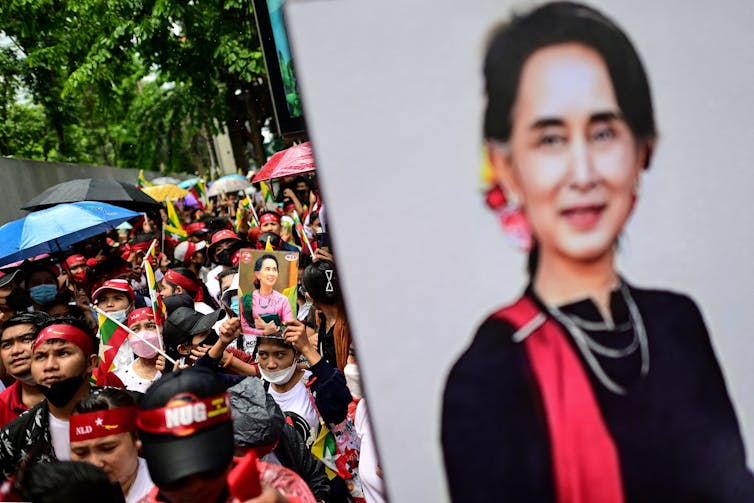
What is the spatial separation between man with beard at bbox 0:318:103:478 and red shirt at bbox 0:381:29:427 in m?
0.59

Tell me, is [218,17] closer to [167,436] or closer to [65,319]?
[65,319]

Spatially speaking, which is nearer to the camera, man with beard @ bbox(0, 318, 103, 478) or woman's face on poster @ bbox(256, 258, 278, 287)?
man with beard @ bbox(0, 318, 103, 478)

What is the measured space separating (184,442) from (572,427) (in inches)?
38.7

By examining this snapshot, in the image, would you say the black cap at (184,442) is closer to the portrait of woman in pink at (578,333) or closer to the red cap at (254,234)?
the portrait of woman in pink at (578,333)

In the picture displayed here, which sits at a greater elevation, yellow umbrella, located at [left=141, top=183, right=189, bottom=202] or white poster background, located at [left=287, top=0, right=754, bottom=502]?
yellow umbrella, located at [left=141, top=183, right=189, bottom=202]

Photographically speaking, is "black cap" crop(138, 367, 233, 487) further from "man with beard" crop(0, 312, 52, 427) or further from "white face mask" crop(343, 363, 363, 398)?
"man with beard" crop(0, 312, 52, 427)

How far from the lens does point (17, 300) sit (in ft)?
18.7

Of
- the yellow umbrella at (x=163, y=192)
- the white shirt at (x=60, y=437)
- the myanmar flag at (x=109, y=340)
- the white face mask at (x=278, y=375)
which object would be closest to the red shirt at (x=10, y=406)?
the myanmar flag at (x=109, y=340)

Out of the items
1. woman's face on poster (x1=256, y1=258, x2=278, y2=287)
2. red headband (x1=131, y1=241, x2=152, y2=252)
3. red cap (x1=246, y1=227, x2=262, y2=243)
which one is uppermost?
red headband (x1=131, y1=241, x2=152, y2=252)

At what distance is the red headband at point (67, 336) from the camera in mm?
3092

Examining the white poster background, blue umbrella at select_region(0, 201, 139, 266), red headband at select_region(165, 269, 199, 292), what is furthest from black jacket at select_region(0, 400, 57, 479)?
blue umbrella at select_region(0, 201, 139, 266)

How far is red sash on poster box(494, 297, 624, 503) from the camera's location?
1463mm

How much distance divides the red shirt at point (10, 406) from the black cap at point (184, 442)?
2.02 meters

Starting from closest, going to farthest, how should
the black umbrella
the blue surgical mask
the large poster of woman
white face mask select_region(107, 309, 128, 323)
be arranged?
the large poster of woman
white face mask select_region(107, 309, 128, 323)
the blue surgical mask
the black umbrella
